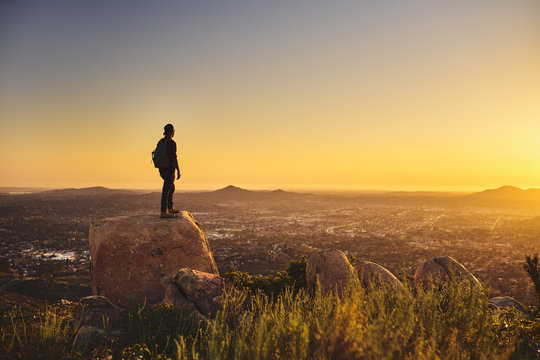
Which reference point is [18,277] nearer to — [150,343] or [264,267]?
[264,267]

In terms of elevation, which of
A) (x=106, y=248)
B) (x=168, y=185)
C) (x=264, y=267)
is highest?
(x=168, y=185)

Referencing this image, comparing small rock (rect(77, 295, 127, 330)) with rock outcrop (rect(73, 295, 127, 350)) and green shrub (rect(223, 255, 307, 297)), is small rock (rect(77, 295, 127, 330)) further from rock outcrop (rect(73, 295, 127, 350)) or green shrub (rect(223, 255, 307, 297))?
green shrub (rect(223, 255, 307, 297))

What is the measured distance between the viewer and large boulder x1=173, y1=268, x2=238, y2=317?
729cm

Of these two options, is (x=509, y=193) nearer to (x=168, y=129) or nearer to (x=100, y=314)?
(x=168, y=129)

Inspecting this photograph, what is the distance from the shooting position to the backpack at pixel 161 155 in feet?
30.1

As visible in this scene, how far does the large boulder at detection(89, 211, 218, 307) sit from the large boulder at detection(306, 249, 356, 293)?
3701mm

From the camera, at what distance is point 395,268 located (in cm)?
2147

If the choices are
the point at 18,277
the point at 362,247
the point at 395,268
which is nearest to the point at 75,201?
the point at 18,277

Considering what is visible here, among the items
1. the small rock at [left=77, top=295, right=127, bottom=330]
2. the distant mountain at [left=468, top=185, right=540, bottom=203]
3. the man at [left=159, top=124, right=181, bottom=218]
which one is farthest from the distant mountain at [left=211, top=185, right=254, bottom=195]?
the small rock at [left=77, top=295, right=127, bottom=330]

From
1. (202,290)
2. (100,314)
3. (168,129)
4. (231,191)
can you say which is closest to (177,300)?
(202,290)

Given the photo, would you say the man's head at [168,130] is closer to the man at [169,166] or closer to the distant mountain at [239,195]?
the man at [169,166]

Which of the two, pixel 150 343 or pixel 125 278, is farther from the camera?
pixel 125 278

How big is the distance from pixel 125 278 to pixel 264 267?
14085 mm

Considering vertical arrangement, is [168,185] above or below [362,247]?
above
